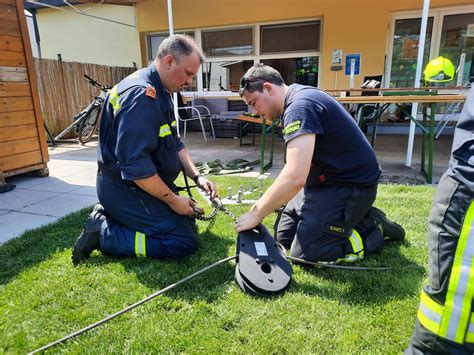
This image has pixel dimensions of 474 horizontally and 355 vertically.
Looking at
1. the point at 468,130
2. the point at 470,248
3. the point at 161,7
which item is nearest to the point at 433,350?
the point at 470,248

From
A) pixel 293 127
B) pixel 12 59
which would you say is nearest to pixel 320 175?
pixel 293 127

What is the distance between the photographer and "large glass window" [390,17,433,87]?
7.07 m

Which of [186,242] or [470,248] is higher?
[470,248]

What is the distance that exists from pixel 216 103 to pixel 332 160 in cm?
611

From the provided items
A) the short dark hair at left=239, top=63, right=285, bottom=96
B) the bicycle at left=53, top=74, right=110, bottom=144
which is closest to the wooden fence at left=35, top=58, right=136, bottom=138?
the bicycle at left=53, top=74, right=110, bottom=144

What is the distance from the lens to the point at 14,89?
154 inches

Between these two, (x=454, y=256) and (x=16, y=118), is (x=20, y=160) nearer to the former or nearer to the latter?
(x=16, y=118)

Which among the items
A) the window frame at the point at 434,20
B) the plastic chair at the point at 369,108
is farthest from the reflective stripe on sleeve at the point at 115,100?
the window frame at the point at 434,20

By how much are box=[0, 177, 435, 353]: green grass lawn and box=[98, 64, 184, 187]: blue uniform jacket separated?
24.2 inches

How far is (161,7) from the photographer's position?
27.6 ft

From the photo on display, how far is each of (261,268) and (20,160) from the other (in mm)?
3634

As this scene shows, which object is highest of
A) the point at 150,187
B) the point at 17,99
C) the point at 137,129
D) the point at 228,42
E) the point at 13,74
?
the point at 228,42

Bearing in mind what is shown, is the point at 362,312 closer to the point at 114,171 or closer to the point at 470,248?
the point at 470,248

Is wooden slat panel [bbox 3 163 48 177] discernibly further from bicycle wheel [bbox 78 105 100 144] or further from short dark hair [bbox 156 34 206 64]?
short dark hair [bbox 156 34 206 64]
